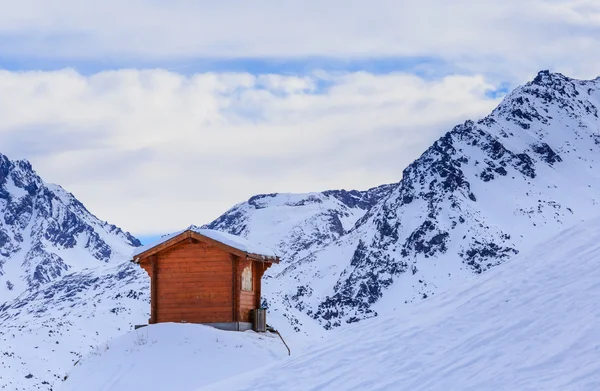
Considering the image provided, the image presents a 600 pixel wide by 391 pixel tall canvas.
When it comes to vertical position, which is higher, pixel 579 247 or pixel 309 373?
pixel 579 247

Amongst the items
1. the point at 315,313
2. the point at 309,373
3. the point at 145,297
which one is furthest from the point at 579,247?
the point at 315,313

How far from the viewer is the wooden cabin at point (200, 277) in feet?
93.2

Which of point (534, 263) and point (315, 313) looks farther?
point (315, 313)

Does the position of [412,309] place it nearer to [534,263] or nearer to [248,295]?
[534,263]

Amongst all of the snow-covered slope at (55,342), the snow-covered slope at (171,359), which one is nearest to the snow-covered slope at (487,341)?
the snow-covered slope at (171,359)

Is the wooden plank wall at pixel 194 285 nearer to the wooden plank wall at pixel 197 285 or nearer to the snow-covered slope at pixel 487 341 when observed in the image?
the wooden plank wall at pixel 197 285

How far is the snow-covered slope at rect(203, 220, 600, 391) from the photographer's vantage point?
11289 mm

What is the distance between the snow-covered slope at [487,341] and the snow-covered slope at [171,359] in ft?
25.8

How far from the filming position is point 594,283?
13.3 meters

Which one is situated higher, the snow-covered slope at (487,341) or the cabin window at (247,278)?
the cabin window at (247,278)

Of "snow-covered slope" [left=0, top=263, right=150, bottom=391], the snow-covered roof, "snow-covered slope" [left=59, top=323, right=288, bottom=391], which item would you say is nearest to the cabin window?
the snow-covered roof

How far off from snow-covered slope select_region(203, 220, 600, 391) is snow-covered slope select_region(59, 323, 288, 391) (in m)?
7.86

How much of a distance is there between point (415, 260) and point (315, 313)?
29810 mm

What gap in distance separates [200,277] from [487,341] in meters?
16.9
